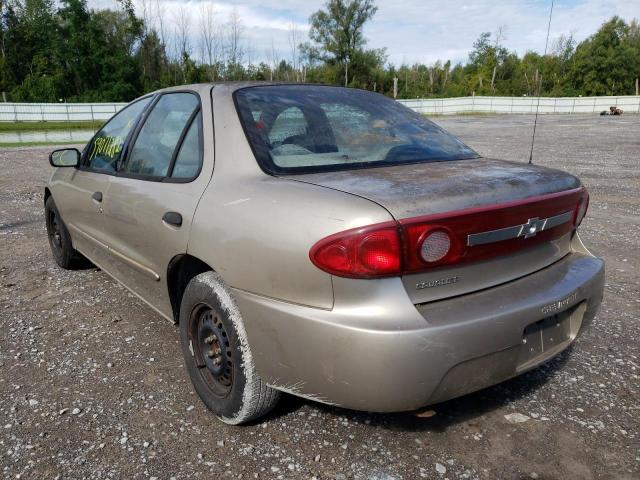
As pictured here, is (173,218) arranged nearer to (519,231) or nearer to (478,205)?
(478,205)

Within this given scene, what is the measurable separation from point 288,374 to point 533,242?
3.67ft

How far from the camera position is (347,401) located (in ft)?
6.16

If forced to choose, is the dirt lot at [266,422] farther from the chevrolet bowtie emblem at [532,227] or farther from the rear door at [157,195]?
the chevrolet bowtie emblem at [532,227]

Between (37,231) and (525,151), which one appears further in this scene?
(525,151)

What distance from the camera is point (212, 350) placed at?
8.00 ft

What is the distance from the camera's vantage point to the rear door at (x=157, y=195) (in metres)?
2.49

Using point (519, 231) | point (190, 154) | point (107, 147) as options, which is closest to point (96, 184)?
point (107, 147)

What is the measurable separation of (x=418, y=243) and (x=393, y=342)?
343 millimetres

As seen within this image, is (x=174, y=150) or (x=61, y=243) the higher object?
(x=174, y=150)

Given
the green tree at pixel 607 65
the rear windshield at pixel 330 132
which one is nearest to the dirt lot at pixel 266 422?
the rear windshield at pixel 330 132

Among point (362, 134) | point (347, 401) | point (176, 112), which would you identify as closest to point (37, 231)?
point (176, 112)

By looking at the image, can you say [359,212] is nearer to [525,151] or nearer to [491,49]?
[525,151]

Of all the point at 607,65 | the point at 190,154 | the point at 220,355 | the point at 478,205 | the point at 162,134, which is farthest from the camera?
the point at 607,65

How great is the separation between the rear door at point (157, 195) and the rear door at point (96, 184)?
0.52ft
